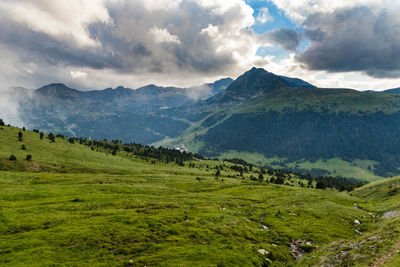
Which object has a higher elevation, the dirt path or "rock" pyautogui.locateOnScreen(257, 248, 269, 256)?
the dirt path

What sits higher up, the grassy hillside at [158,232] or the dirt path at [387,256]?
the dirt path at [387,256]

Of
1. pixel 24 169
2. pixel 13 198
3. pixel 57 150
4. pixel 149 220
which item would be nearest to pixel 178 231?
pixel 149 220

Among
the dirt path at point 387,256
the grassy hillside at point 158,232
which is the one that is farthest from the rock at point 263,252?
the dirt path at point 387,256

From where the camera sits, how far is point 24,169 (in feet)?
379

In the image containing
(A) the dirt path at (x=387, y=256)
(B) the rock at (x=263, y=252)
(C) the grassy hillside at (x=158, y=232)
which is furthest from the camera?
(B) the rock at (x=263, y=252)

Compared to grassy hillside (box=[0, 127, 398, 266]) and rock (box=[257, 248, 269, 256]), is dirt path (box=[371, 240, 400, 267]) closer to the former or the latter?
grassy hillside (box=[0, 127, 398, 266])

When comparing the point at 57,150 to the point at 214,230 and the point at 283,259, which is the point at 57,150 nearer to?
the point at 214,230

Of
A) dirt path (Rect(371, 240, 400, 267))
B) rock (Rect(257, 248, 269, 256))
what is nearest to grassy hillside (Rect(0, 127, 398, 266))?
rock (Rect(257, 248, 269, 256))

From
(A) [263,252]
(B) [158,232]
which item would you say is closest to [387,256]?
(A) [263,252]

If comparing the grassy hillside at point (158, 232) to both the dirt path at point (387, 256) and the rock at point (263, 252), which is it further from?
the dirt path at point (387, 256)

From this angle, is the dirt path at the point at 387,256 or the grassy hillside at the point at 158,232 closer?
the dirt path at the point at 387,256

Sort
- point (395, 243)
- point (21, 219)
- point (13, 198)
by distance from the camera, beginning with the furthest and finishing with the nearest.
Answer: point (13, 198) → point (21, 219) → point (395, 243)

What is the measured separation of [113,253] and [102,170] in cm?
12312

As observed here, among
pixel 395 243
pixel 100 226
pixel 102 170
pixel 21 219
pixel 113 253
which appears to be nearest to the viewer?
pixel 395 243
